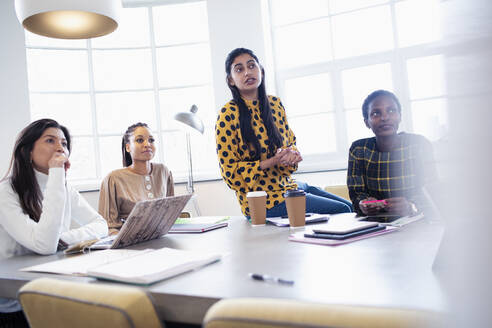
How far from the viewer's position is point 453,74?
0.23 meters

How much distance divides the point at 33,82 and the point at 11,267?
354 cm

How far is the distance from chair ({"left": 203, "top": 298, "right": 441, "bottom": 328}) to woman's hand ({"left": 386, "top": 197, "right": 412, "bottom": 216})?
105 centimetres

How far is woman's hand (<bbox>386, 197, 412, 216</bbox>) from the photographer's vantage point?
53.9 inches

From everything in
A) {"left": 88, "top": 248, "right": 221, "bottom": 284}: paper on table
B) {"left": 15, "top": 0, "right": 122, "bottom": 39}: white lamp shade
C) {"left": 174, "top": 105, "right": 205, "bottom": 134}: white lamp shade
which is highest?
{"left": 15, "top": 0, "right": 122, "bottom": 39}: white lamp shade

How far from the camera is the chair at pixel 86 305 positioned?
0.52m

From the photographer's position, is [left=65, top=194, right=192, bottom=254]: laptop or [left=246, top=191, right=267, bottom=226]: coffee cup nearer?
[left=65, top=194, right=192, bottom=254]: laptop

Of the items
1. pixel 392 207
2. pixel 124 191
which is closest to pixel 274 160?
pixel 392 207

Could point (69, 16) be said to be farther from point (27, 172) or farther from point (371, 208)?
point (371, 208)

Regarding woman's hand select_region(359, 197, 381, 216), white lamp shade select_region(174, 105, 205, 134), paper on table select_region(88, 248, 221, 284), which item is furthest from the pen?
white lamp shade select_region(174, 105, 205, 134)

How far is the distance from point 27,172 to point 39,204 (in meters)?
0.14

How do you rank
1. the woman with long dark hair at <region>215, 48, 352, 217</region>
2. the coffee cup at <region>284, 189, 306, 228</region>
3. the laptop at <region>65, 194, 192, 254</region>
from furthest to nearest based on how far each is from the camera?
the woman with long dark hair at <region>215, 48, 352, 217</region> → the coffee cup at <region>284, 189, 306, 228</region> → the laptop at <region>65, 194, 192, 254</region>

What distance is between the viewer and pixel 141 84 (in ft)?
14.3

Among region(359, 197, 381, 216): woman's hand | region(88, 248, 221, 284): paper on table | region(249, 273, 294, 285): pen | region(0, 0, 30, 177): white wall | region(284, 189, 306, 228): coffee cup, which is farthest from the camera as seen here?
region(0, 0, 30, 177): white wall

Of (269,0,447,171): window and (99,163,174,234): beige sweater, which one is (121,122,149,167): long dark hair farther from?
(269,0,447,171): window
